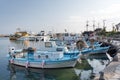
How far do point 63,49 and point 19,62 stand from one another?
7.19 meters

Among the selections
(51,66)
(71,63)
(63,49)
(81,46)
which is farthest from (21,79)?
(81,46)

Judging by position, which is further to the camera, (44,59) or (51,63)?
(44,59)

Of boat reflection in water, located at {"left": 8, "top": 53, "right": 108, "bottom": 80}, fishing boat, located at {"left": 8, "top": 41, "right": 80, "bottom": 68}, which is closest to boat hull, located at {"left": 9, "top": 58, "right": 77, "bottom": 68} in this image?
fishing boat, located at {"left": 8, "top": 41, "right": 80, "bottom": 68}

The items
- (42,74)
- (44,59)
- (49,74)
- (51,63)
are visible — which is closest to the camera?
(49,74)

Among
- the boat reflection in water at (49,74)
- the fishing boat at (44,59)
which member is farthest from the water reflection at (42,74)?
the fishing boat at (44,59)

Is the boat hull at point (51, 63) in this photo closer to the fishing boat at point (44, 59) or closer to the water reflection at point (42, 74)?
the fishing boat at point (44, 59)

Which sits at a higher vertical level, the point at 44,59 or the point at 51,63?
the point at 44,59

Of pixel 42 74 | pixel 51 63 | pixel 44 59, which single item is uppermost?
pixel 44 59

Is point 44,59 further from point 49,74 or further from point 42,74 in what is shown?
point 49,74

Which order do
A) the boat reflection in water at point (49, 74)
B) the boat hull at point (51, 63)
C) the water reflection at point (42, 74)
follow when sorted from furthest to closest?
the boat hull at point (51, 63)
the water reflection at point (42, 74)
the boat reflection in water at point (49, 74)

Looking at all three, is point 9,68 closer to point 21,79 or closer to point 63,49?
point 21,79

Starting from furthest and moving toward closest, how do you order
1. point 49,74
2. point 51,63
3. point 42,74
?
point 51,63 → point 42,74 → point 49,74

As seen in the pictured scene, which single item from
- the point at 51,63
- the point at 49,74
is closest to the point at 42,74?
the point at 49,74

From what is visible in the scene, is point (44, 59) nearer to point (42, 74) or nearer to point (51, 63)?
point (51, 63)
